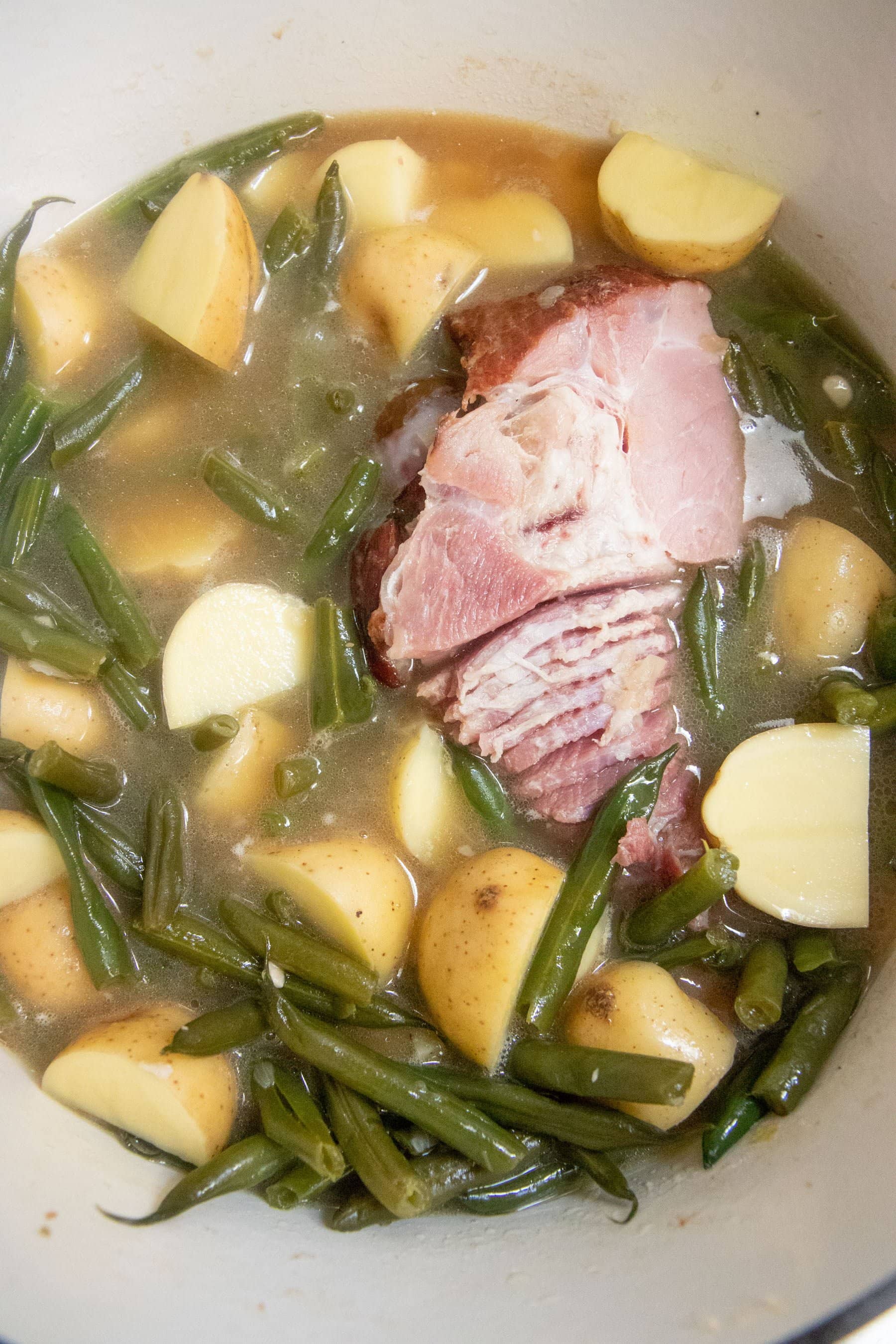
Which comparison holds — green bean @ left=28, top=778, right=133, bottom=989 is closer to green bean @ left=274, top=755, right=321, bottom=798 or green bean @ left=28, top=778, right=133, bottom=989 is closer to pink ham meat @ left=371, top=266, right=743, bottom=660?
green bean @ left=274, top=755, right=321, bottom=798

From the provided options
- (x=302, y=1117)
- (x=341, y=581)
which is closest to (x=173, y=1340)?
(x=302, y=1117)

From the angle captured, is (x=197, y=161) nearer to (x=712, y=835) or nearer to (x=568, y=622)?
(x=568, y=622)

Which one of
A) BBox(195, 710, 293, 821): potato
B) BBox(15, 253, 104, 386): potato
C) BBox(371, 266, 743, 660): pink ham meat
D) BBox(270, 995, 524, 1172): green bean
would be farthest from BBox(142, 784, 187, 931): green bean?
BBox(15, 253, 104, 386): potato

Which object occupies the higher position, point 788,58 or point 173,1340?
point 788,58

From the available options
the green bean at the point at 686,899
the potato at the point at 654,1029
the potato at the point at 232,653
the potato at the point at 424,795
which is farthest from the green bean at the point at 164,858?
the green bean at the point at 686,899

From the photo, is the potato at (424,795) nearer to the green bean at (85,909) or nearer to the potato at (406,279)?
the green bean at (85,909)

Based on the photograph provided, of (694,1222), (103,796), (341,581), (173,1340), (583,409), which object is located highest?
(583,409)

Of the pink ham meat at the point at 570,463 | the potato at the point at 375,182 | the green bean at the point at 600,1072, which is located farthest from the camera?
the potato at the point at 375,182
